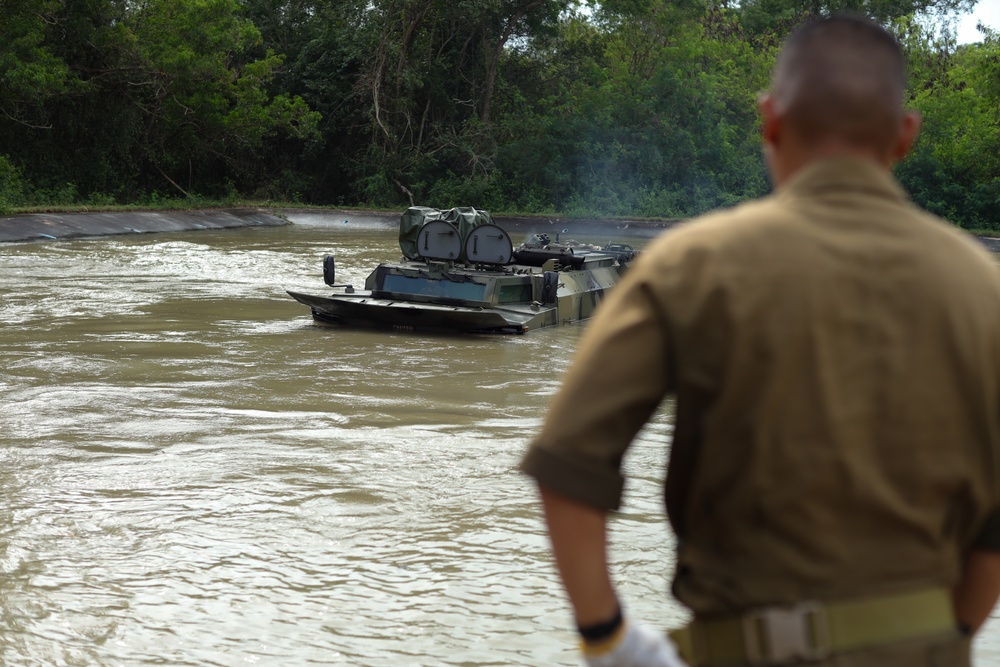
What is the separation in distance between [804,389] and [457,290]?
13831 millimetres

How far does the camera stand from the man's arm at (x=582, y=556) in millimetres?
1920

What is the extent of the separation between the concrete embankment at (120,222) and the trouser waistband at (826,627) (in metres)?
27.8

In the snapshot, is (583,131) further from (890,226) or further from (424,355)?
(890,226)

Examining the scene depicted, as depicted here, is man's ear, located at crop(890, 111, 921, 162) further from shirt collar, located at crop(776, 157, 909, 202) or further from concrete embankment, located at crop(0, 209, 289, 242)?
concrete embankment, located at crop(0, 209, 289, 242)

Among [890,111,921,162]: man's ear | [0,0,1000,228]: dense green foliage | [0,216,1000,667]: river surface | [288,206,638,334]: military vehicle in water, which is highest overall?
[0,0,1000,228]: dense green foliage

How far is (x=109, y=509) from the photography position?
7.44 meters

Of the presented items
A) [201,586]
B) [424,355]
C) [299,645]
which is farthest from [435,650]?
[424,355]

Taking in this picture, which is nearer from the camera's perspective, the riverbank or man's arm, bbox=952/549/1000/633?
man's arm, bbox=952/549/1000/633

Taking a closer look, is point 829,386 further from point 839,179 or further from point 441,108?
point 441,108

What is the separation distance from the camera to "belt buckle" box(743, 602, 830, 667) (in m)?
1.91

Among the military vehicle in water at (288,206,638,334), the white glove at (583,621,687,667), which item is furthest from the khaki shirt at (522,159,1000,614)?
the military vehicle in water at (288,206,638,334)

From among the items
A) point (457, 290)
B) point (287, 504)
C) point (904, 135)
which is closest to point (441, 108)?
point (457, 290)

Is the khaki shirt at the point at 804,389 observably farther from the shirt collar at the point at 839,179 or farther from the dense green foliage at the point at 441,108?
the dense green foliage at the point at 441,108

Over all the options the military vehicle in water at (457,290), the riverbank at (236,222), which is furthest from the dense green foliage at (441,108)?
the military vehicle in water at (457,290)
